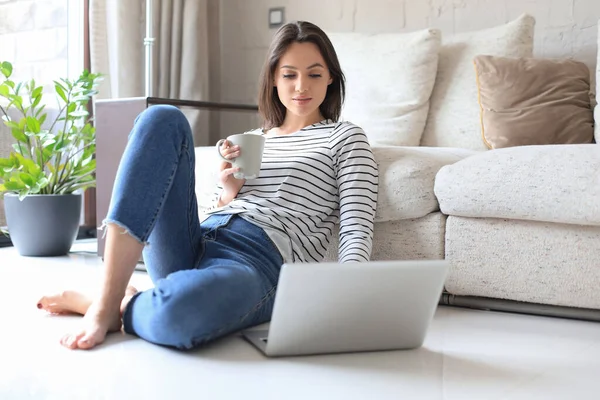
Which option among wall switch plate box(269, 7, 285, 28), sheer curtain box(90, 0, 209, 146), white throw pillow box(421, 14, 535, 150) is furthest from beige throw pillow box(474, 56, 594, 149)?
sheer curtain box(90, 0, 209, 146)

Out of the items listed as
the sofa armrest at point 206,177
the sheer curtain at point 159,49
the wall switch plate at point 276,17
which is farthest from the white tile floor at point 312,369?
the wall switch plate at point 276,17

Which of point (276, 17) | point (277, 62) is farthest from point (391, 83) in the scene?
point (276, 17)

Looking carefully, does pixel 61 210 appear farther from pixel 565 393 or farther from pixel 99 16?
pixel 565 393

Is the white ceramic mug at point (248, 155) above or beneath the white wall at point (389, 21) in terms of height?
beneath

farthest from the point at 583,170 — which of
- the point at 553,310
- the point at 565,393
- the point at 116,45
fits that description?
the point at 116,45

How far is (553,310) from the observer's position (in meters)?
1.81

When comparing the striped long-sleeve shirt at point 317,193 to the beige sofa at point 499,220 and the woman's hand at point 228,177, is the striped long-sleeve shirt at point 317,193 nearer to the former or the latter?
the woman's hand at point 228,177

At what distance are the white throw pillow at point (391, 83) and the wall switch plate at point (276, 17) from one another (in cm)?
79

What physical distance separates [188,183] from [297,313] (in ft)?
1.24

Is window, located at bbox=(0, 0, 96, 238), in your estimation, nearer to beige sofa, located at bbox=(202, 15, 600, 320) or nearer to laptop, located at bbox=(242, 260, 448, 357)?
beige sofa, located at bbox=(202, 15, 600, 320)

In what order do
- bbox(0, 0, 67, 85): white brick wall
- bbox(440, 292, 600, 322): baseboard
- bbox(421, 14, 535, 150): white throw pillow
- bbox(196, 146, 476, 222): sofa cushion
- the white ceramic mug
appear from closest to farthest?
the white ceramic mug
bbox(440, 292, 600, 322): baseboard
bbox(196, 146, 476, 222): sofa cushion
bbox(421, 14, 535, 150): white throw pillow
bbox(0, 0, 67, 85): white brick wall

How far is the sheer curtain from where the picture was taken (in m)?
3.27

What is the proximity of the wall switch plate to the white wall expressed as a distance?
0.07ft

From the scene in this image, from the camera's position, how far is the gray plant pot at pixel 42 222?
9.00 ft
